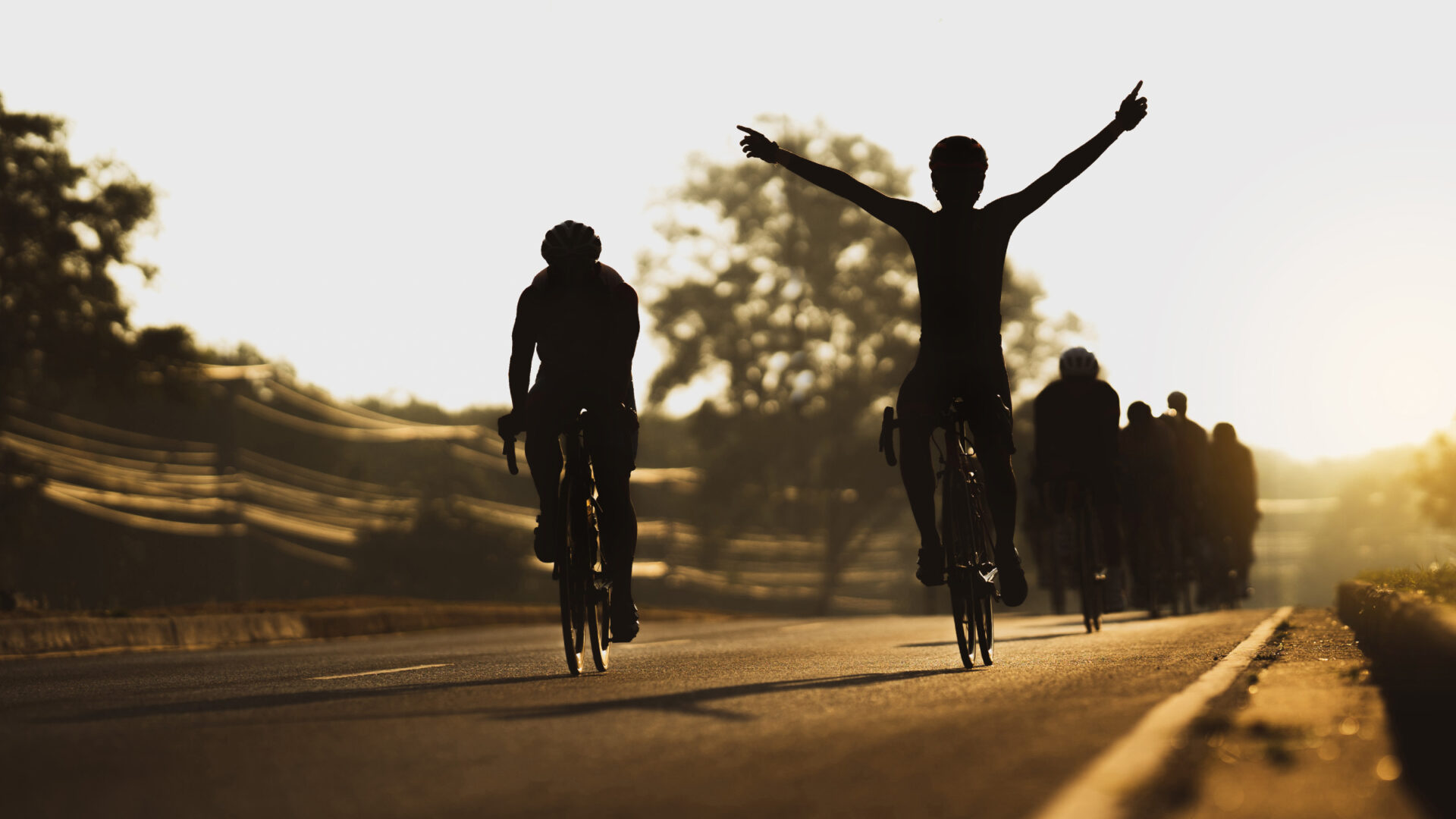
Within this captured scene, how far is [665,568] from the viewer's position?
176 ft

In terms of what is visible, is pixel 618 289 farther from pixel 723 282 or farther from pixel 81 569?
pixel 723 282

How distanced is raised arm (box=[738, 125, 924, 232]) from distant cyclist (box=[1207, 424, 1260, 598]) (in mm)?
10885

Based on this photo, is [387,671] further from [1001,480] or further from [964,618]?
[1001,480]

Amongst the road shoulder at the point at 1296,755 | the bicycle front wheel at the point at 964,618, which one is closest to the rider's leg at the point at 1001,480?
the bicycle front wheel at the point at 964,618

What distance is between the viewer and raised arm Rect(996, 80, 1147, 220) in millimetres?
8703

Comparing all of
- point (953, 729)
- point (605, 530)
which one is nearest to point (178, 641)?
point (605, 530)

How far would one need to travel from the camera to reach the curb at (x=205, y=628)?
13.6 metres

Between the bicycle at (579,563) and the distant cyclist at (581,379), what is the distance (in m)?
0.07

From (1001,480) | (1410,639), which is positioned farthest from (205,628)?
(1410,639)

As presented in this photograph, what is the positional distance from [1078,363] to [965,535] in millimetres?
5620

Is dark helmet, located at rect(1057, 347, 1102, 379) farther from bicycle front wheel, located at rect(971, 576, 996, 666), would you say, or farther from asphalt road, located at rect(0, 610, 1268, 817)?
bicycle front wheel, located at rect(971, 576, 996, 666)

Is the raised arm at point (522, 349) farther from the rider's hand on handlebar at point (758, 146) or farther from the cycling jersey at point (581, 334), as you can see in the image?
the rider's hand on handlebar at point (758, 146)

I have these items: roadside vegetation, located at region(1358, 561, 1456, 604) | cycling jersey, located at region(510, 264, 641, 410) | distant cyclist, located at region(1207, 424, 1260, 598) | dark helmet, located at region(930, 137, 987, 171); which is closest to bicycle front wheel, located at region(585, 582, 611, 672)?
cycling jersey, located at region(510, 264, 641, 410)

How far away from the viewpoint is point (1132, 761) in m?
4.77
